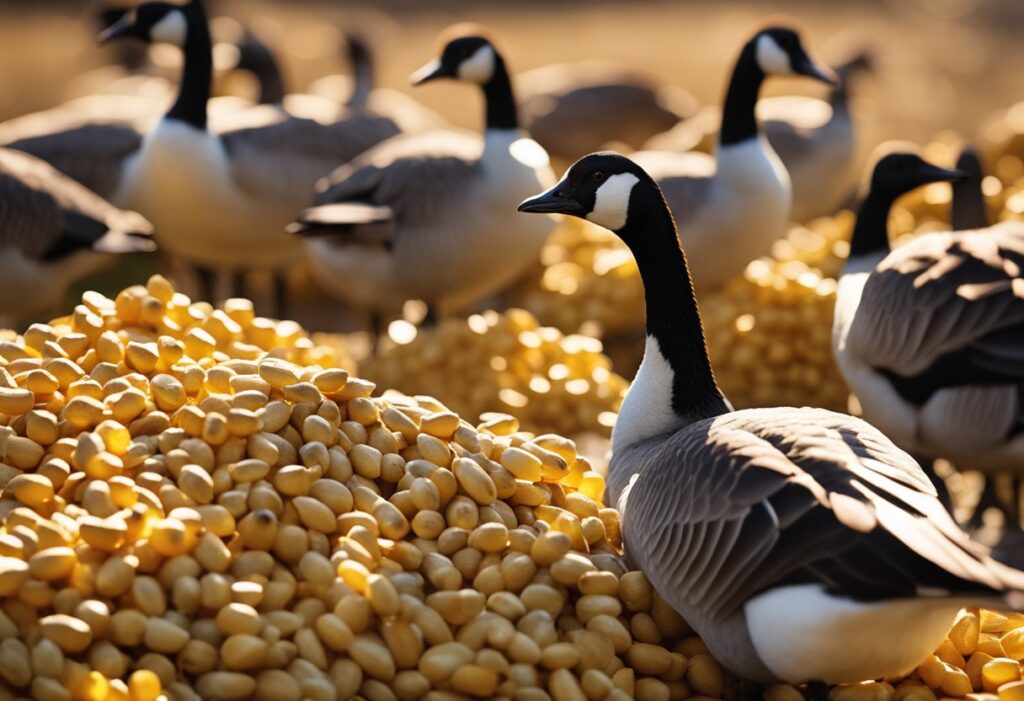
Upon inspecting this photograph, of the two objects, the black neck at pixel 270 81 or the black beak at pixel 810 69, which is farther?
the black neck at pixel 270 81

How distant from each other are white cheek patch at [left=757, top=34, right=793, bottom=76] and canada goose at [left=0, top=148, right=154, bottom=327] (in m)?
2.94

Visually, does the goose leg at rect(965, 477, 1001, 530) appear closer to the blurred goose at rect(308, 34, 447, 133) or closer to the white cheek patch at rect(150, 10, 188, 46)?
the white cheek patch at rect(150, 10, 188, 46)

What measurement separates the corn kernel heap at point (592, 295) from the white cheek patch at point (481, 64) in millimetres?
1068

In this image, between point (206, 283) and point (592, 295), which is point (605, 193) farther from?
point (206, 283)

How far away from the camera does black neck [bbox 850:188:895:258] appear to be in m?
5.07

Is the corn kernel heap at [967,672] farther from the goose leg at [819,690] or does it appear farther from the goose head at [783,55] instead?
the goose head at [783,55]

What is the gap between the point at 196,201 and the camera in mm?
6715

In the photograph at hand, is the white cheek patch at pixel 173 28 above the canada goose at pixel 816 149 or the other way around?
above

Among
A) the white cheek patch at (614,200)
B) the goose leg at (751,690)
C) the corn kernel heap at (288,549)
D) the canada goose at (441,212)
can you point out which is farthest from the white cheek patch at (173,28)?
the goose leg at (751,690)

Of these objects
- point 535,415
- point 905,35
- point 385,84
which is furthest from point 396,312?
point 905,35

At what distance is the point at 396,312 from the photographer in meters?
6.88

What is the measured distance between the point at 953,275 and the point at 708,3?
17.0m

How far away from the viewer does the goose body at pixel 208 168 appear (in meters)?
6.68

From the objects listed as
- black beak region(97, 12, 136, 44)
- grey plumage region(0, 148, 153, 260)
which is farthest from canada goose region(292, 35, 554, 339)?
black beak region(97, 12, 136, 44)
